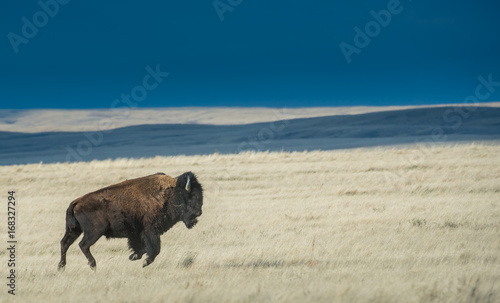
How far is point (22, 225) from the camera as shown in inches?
519

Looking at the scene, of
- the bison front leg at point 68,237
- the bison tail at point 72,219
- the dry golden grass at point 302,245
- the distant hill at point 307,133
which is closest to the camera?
the dry golden grass at point 302,245

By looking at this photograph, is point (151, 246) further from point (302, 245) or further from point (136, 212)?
point (302, 245)

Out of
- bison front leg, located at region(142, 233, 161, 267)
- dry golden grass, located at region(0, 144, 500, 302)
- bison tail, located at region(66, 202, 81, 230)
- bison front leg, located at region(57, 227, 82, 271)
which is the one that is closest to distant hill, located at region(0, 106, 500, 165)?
dry golden grass, located at region(0, 144, 500, 302)

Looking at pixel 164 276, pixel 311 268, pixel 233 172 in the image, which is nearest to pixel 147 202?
pixel 164 276

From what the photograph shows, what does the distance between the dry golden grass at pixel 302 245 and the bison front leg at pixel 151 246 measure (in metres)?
0.19

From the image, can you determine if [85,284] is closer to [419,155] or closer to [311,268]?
[311,268]

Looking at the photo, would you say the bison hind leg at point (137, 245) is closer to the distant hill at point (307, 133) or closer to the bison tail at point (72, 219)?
the bison tail at point (72, 219)

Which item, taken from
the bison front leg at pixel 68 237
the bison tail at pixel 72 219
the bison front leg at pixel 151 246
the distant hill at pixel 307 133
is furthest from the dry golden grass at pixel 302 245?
the distant hill at pixel 307 133

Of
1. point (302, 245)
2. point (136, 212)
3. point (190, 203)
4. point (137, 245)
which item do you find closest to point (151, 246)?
point (137, 245)

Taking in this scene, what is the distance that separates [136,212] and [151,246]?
1.47 feet

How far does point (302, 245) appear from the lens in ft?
32.7

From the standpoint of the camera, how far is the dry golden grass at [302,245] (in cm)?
634

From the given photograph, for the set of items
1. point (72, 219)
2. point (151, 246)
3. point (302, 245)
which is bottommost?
point (302, 245)

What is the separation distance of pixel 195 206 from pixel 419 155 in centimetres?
2206
